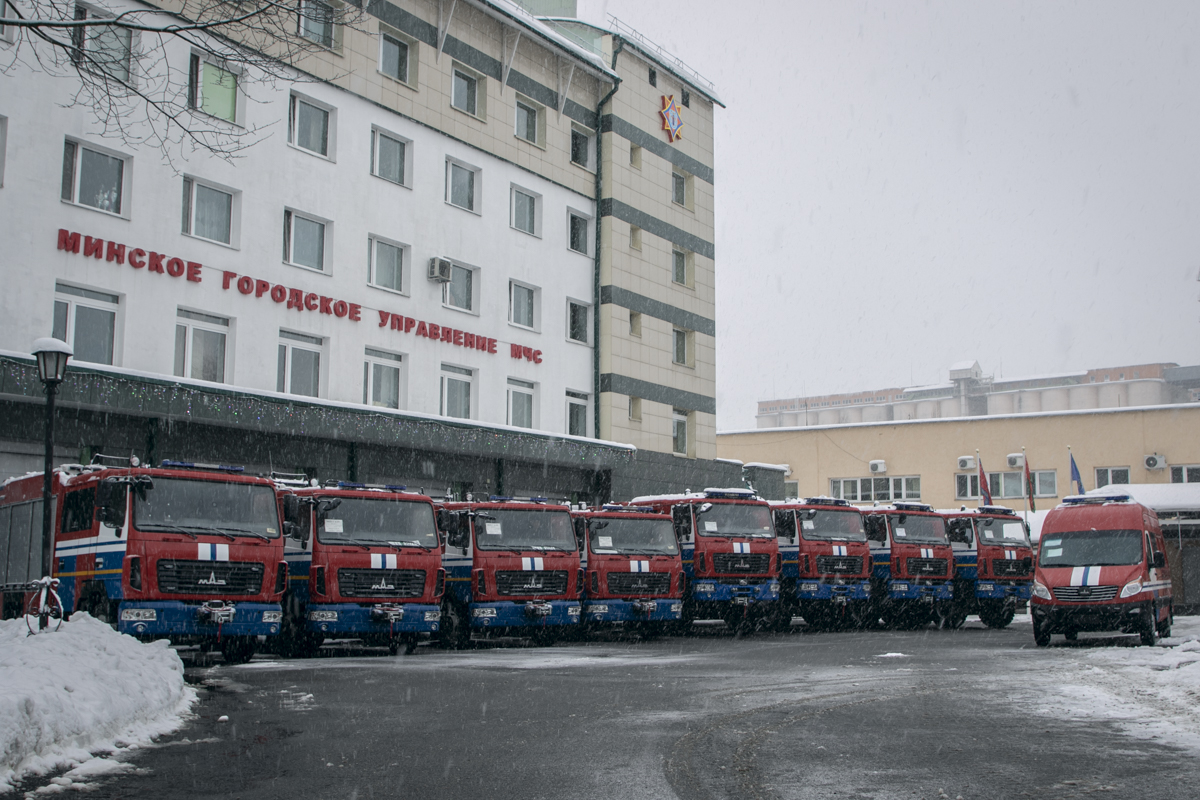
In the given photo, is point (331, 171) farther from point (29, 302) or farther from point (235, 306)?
point (29, 302)

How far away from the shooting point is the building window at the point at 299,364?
2594cm

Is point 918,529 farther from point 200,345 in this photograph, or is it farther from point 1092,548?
point 200,345

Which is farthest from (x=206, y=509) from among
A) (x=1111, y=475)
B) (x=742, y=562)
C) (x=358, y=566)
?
(x=1111, y=475)

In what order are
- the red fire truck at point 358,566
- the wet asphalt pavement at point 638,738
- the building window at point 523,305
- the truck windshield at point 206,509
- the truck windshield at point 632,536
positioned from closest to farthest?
1. the wet asphalt pavement at point 638,738
2. the truck windshield at point 206,509
3. the red fire truck at point 358,566
4. the truck windshield at point 632,536
5. the building window at point 523,305

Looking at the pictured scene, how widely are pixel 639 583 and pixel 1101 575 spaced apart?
756cm

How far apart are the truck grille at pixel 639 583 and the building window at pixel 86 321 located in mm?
10537

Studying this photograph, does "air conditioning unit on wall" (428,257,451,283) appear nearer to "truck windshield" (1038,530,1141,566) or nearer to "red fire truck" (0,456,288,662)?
"red fire truck" (0,456,288,662)

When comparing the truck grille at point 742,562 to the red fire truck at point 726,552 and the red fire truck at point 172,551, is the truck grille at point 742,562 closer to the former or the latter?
the red fire truck at point 726,552

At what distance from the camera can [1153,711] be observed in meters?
10.7

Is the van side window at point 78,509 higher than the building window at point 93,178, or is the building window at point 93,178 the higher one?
the building window at point 93,178

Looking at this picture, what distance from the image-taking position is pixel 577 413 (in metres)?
34.5

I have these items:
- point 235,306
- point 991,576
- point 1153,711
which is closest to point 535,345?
point 235,306

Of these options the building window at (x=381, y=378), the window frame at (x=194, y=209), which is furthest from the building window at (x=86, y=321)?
the building window at (x=381, y=378)

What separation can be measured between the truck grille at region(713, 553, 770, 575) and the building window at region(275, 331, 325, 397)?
9868 mm
